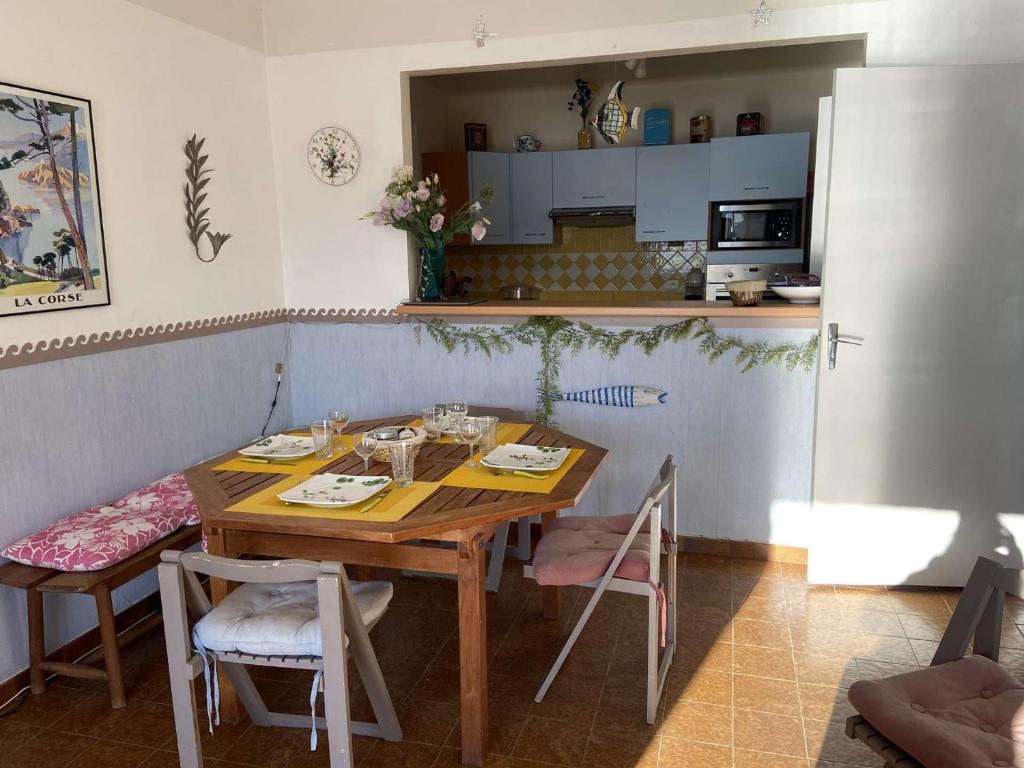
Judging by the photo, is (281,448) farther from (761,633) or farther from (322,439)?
(761,633)

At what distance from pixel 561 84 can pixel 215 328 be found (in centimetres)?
358

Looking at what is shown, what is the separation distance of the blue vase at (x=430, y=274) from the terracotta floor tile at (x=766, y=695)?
83.2 inches

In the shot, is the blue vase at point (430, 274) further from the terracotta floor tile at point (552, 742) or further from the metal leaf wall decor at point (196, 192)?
the terracotta floor tile at point (552, 742)

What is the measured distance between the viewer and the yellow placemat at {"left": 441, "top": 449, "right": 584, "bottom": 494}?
83.5 inches

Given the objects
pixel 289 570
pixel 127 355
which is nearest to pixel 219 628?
pixel 289 570

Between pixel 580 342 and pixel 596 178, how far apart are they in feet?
7.78

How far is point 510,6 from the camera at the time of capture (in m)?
3.29

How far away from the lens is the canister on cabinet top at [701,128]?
210 inches

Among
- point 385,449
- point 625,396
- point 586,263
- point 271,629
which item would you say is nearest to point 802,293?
point 625,396

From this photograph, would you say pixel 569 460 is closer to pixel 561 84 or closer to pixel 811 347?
pixel 811 347

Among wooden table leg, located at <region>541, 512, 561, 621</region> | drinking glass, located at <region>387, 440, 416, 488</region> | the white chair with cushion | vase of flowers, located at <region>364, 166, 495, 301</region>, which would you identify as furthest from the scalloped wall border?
wooden table leg, located at <region>541, 512, 561, 621</region>

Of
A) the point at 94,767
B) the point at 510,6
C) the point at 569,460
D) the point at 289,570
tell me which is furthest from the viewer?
the point at 510,6

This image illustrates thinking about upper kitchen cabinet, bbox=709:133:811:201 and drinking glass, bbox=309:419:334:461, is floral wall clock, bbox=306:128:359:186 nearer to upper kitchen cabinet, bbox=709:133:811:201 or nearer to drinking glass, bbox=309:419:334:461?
drinking glass, bbox=309:419:334:461

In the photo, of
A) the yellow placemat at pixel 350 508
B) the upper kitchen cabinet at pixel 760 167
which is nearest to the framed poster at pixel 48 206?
the yellow placemat at pixel 350 508
